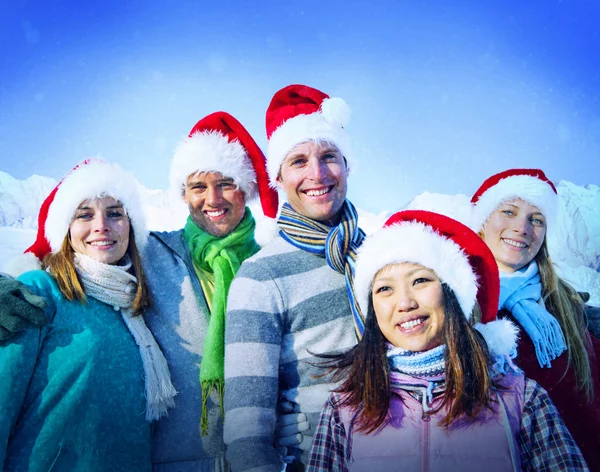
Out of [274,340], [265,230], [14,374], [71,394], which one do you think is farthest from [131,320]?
[265,230]

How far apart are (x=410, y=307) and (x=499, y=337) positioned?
484 millimetres

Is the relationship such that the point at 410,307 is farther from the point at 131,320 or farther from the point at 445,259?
the point at 131,320

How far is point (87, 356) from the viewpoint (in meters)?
2.19

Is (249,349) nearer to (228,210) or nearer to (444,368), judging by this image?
(444,368)

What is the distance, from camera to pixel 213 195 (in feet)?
9.78

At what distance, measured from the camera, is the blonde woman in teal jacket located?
206 cm

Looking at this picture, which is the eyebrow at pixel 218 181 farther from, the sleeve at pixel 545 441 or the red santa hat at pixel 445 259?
the sleeve at pixel 545 441

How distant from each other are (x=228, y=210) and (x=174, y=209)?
47cm

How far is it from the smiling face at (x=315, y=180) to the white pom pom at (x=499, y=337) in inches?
37.1

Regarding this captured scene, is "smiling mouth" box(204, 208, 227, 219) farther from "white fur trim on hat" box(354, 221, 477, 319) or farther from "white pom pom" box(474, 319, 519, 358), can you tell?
"white pom pom" box(474, 319, 519, 358)

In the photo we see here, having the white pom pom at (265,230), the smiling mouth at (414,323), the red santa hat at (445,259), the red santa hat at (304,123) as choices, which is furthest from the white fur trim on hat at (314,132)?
the smiling mouth at (414,323)

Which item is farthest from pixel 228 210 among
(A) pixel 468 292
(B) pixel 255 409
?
(A) pixel 468 292

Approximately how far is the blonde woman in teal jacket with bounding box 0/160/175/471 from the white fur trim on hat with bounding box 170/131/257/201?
470mm

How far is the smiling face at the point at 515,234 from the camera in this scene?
2.99 m
